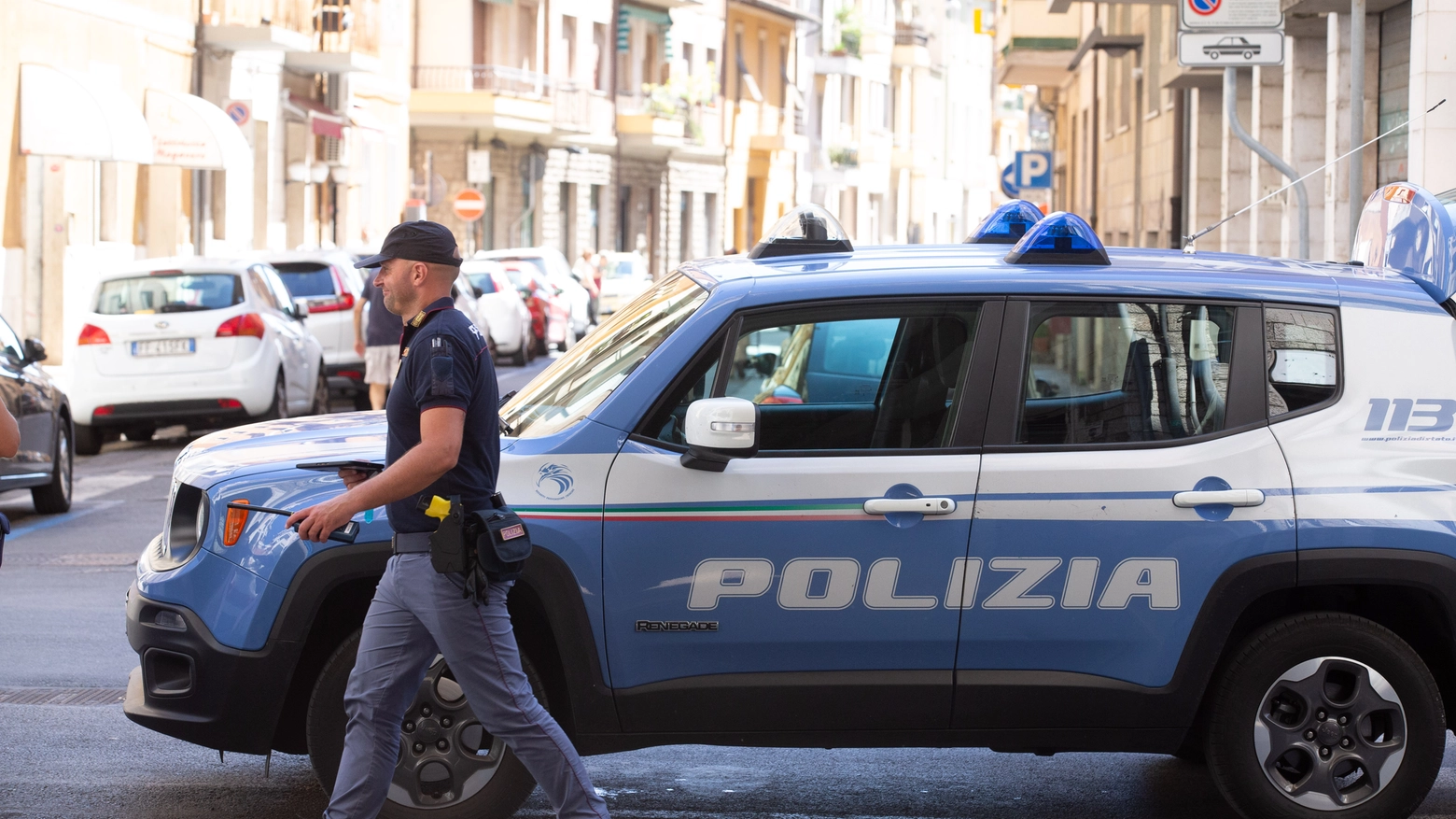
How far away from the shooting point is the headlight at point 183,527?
17.7 feet

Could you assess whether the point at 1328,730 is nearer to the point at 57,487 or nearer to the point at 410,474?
the point at 410,474

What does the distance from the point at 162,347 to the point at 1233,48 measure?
32.6ft

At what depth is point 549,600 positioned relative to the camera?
5184 mm

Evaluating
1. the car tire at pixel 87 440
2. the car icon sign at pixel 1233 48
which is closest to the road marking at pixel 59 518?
the car tire at pixel 87 440

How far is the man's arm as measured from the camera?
15.0 feet

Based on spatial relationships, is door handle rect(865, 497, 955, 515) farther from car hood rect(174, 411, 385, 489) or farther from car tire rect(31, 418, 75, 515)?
car tire rect(31, 418, 75, 515)

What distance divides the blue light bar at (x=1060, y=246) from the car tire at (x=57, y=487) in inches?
358

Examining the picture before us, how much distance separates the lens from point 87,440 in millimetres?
17281

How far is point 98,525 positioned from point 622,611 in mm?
8238

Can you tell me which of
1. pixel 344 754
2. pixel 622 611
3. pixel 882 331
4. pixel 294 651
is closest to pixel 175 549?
pixel 294 651

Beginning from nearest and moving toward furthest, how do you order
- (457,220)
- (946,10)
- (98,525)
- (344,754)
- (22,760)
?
(344,754), (22,760), (98,525), (457,220), (946,10)

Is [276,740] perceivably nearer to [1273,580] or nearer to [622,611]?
[622,611]

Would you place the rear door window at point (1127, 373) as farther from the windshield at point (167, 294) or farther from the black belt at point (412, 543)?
the windshield at point (167, 294)

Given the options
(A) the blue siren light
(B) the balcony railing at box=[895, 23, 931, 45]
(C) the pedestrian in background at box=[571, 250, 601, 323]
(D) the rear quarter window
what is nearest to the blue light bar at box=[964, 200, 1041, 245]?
(A) the blue siren light
